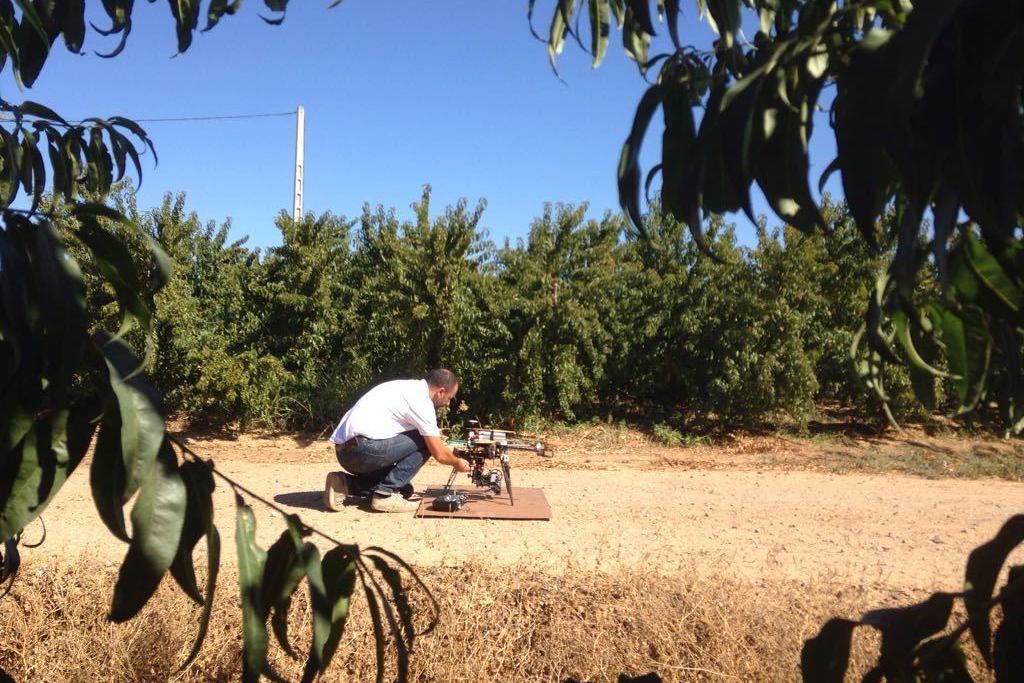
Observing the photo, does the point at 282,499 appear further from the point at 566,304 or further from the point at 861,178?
the point at 861,178

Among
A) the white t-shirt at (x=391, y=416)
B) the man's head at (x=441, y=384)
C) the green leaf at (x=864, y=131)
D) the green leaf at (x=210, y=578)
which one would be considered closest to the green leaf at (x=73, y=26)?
the green leaf at (x=210, y=578)

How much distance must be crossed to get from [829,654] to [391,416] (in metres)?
5.88

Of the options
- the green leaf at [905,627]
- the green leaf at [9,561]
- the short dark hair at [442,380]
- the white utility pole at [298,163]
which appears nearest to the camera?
the green leaf at [905,627]

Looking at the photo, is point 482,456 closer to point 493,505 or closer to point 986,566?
point 493,505

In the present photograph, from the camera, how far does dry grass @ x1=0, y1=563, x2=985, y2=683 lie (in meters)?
3.71

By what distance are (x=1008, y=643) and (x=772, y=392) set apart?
10.3m

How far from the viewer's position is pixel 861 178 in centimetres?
84

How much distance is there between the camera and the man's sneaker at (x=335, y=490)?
6840 mm

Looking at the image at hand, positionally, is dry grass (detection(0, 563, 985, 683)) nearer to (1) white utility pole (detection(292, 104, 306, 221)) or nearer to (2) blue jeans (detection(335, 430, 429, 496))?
(2) blue jeans (detection(335, 430, 429, 496))

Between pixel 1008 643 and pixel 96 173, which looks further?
pixel 96 173

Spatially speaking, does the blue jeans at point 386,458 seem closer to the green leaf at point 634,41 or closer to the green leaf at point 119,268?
the green leaf at point 634,41

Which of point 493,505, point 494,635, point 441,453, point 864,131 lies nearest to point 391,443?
point 441,453

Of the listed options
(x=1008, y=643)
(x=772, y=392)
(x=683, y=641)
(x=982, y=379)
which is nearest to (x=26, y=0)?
(x=982, y=379)

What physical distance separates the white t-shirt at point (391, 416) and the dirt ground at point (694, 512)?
67cm
